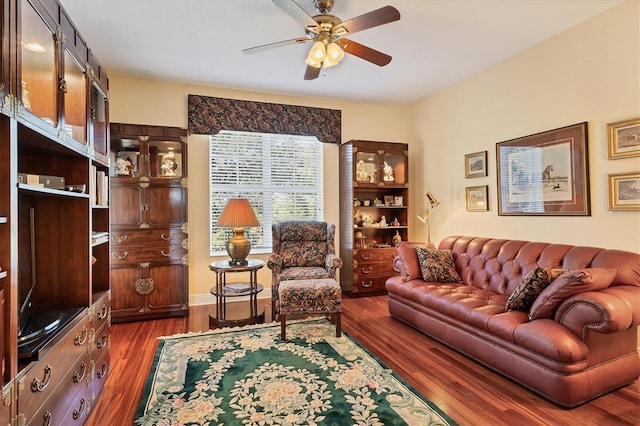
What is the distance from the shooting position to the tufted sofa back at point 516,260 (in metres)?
2.43

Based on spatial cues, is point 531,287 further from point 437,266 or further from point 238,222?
point 238,222

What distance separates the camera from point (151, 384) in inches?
93.0

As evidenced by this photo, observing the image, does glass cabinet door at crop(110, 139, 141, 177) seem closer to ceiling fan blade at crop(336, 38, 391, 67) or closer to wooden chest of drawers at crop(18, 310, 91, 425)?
wooden chest of drawers at crop(18, 310, 91, 425)

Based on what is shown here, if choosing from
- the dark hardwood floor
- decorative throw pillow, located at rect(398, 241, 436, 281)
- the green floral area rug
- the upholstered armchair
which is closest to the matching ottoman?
the green floral area rug

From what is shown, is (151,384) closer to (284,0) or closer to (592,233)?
(284,0)

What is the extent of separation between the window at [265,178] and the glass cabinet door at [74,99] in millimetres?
2430

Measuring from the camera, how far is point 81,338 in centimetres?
193

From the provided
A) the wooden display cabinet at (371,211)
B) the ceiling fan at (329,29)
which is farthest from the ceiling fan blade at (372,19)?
the wooden display cabinet at (371,211)

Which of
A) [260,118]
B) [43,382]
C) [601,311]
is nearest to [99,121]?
[43,382]

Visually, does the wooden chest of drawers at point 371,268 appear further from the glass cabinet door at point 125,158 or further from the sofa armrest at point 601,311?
the glass cabinet door at point 125,158

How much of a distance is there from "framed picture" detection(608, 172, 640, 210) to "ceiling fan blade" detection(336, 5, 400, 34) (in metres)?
2.19

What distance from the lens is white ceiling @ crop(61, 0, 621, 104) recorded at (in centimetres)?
272

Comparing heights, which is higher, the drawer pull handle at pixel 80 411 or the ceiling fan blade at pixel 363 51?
the ceiling fan blade at pixel 363 51

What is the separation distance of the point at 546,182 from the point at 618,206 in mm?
682
